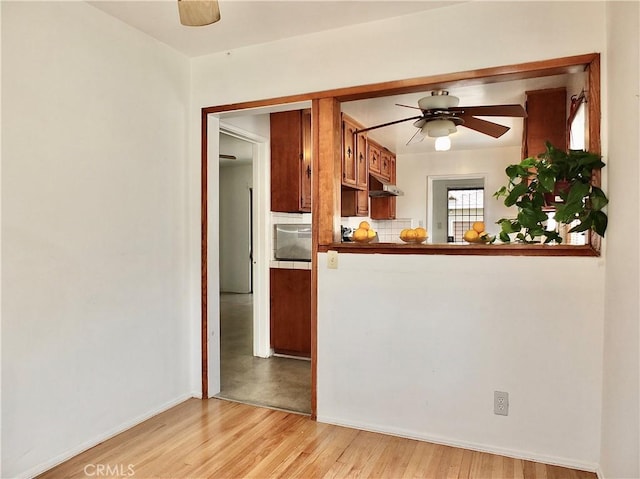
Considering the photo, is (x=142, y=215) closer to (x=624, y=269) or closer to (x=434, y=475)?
(x=434, y=475)

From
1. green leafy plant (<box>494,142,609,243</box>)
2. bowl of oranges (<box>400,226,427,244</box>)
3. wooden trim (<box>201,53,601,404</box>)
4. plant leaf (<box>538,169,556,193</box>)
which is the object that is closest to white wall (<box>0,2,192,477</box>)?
wooden trim (<box>201,53,601,404</box>)

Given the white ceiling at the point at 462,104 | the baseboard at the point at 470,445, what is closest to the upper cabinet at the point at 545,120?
the white ceiling at the point at 462,104

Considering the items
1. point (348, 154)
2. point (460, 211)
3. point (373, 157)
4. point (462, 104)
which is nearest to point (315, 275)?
point (348, 154)

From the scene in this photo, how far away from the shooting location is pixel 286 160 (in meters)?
4.18

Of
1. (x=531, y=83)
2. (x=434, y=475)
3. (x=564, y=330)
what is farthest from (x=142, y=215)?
(x=531, y=83)

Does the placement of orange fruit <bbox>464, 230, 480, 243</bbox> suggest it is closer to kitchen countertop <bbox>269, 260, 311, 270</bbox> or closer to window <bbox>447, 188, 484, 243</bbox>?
kitchen countertop <bbox>269, 260, 311, 270</bbox>

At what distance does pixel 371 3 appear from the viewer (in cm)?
243

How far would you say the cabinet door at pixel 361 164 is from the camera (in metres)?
4.89

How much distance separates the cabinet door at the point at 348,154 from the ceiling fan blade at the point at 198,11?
8.72 ft

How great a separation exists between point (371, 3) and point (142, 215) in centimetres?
186

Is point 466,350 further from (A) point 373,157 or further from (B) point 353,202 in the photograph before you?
(A) point 373,157

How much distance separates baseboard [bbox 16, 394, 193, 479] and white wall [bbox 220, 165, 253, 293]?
569cm

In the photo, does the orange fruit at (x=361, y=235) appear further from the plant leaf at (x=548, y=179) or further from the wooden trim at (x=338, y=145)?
the plant leaf at (x=548, y=179)

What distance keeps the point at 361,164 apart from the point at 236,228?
14.8 feet
